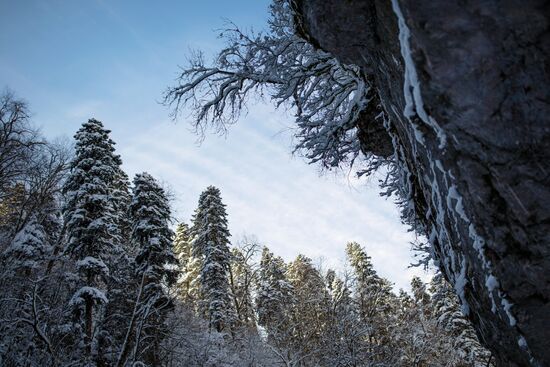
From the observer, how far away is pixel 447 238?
10.3ft

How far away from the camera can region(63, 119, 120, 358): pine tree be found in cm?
1460

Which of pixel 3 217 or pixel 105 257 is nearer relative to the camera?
pixel 105 257

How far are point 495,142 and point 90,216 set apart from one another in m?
16.8

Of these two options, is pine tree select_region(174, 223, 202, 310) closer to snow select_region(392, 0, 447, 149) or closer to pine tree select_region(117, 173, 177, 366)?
pine tree select_region(117, 173, 177, 366)

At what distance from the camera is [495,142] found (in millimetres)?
2246

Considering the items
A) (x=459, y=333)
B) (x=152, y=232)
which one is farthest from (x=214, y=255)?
(x=459, y=333)

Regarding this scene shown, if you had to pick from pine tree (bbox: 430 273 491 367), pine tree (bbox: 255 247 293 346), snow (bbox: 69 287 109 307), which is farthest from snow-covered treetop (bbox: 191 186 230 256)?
pine tree (bbox: 430 273 491 367)

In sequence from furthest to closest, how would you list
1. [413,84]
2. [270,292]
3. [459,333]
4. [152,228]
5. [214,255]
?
[270,292] → [214,255] → [459,333] → [152,228] → [413,84]

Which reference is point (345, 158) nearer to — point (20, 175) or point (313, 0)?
point (313, 0)

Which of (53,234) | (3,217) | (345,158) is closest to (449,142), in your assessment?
(345,158)

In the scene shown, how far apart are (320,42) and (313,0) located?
1.52 feet

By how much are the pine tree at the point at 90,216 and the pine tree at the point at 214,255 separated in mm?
10142

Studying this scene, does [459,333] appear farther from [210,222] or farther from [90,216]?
[90,216]

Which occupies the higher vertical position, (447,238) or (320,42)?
(320,42)
